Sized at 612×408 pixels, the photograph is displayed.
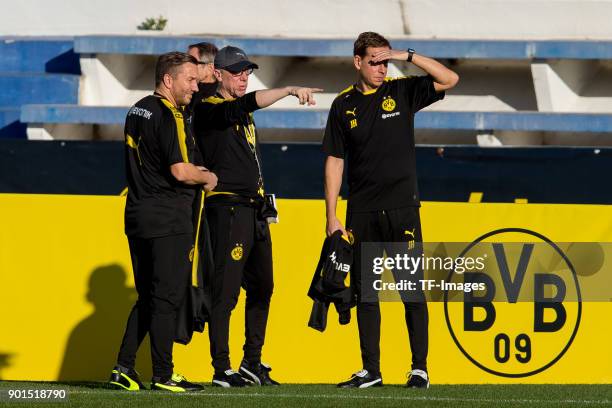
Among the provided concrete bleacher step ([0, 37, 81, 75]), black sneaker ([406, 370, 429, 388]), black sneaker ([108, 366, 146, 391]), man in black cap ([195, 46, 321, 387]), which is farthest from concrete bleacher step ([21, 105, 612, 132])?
black sneaker ([108, 366, 146, 391])

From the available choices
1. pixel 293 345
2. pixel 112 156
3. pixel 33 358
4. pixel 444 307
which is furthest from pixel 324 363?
pixel 112 156

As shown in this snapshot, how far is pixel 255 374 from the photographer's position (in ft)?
24.2

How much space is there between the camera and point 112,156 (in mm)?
12219

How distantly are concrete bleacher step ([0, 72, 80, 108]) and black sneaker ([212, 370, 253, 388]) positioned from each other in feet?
37.2

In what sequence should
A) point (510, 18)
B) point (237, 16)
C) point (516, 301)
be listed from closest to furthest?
point (516, 301)
point (510, 18)
point (237, 16)

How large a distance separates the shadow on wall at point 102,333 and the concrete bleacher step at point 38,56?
422 inches

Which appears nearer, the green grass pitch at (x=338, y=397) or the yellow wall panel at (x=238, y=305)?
the green grass pitch at (x=338, y=397)

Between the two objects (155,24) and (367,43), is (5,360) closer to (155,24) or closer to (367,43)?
(367,43)

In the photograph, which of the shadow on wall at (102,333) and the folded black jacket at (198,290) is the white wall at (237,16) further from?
the folded black jacket at (198,290)

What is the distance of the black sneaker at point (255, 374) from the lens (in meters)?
7.33

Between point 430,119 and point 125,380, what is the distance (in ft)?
33.8

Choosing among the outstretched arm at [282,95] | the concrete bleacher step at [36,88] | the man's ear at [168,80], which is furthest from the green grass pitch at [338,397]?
the concrete bleacher step at [36,88]

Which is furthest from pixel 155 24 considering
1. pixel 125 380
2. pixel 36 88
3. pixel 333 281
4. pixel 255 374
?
pixel 125 380

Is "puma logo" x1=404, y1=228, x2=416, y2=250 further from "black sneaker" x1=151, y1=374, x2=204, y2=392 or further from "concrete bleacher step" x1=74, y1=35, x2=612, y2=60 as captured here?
"concrete bleacher step" x1=74, y1=35, x2=612, y2=60
